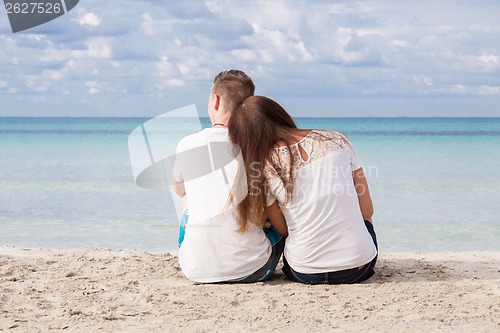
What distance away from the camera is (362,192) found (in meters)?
3.56

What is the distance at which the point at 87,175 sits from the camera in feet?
38.3

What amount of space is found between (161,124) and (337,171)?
35.0 m

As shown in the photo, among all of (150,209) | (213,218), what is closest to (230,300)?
(213,218)

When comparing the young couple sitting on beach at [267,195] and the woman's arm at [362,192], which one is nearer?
the young couple sitting on beach at [267,195]

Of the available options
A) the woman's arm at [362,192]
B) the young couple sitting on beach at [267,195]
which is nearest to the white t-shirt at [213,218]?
the young couple sitting on beach at [267,195]

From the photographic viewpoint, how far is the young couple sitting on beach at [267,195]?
3.37 meters

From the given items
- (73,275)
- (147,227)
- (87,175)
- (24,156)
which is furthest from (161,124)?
(73,275)

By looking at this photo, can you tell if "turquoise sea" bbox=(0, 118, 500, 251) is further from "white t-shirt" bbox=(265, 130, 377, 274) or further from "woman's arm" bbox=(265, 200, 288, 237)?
"white t-shirt" bbox=(265, 130, 377, 274)

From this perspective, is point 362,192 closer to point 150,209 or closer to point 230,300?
point 230,300

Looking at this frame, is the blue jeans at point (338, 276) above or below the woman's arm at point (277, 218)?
below

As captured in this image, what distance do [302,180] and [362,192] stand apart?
1.30 feet

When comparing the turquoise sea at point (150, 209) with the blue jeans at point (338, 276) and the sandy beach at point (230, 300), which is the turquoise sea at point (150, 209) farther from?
the blue jeans at point (338, 276)

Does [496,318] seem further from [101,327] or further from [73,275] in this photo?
[73,275]

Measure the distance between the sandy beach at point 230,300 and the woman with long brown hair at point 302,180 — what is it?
11.4 inches
